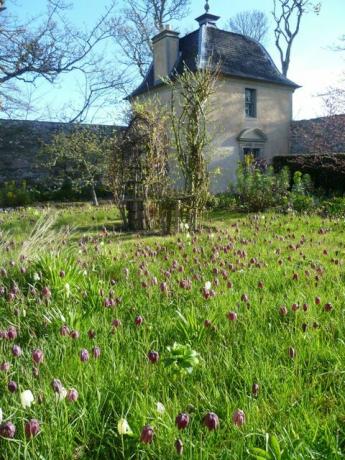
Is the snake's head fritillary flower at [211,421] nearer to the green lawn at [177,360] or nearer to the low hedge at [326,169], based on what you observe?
the green lawn at [177,360]

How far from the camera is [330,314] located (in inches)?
129

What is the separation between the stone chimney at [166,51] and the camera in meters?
22.8

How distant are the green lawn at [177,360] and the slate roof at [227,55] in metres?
18.6

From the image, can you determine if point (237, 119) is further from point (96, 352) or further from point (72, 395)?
point (72, 395)

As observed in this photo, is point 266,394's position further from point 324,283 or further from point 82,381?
point 324,283

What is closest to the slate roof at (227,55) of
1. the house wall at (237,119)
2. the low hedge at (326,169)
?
the house wall at (237,119)

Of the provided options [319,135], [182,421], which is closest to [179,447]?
[182,421]

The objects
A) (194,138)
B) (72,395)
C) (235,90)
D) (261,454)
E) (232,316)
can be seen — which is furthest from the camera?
(235,90)

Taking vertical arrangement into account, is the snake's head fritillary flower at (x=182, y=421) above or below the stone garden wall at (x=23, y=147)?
below

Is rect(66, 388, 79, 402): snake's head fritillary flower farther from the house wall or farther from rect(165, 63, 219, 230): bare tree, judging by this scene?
the house wall

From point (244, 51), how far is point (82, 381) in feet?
78.9

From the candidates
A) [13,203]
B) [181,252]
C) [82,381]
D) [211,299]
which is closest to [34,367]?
[82,381]

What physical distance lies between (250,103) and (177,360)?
2230 centimetres

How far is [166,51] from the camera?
22.8 metres
